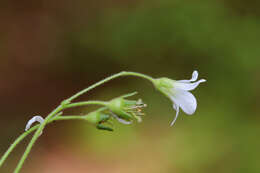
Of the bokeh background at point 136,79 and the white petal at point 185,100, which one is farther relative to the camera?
the bokeh background at point 136,79

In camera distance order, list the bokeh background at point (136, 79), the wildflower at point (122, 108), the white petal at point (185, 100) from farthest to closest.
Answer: the bokeh background at point (136, 79)
the white petal at point (185, 100)
the wildflower at point (122, 108)

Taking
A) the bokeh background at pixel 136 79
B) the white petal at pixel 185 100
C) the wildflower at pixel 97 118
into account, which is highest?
the bokeh background at pixel 136 79

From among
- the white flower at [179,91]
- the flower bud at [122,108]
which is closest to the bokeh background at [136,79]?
the white flower at [179,91]

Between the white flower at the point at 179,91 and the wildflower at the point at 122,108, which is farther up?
the white flower at the point at 179,91

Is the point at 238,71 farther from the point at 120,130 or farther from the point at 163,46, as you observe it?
the point at 120,130

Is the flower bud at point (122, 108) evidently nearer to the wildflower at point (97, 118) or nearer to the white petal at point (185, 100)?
the wildflower at point (97, 118)

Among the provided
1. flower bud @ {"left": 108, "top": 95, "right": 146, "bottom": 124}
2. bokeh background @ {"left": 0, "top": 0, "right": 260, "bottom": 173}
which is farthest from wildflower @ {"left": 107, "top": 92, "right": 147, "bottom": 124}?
bokeh background @ {"left": 0, "top": 0, "right": 260, "bottom": 173}

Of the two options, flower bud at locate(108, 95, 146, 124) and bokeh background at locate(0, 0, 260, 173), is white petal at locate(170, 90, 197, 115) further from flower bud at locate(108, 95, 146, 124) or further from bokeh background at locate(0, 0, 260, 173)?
bokeh background at locate(0, 0, 260, 173)
